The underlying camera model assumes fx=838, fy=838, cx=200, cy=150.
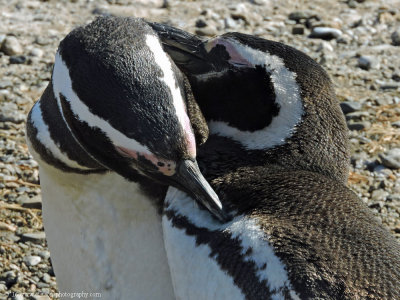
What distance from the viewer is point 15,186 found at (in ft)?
12.1

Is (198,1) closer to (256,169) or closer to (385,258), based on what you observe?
(256,169)

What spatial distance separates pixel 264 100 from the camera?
98.6 inches

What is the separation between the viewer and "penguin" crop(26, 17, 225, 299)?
6.61ft

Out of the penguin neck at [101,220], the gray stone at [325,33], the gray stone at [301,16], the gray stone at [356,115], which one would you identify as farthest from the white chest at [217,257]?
the gray stone at [301,16]

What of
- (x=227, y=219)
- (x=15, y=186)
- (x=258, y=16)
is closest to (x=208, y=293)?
(x=227, y=219)

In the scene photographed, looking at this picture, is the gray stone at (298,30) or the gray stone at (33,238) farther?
the gray stone at (298,30)

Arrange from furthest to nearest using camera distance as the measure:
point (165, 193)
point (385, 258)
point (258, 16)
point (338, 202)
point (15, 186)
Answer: point (258, 16), point (15, 186), point (165, 193), point (338, 202), point (385, 258)

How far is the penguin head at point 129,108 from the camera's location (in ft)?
6.55

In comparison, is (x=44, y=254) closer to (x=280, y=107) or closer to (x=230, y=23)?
(x=280, y=107)

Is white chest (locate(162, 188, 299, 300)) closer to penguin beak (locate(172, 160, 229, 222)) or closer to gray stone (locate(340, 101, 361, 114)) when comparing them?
penguin beak (locate(172, 160, 229, 222))

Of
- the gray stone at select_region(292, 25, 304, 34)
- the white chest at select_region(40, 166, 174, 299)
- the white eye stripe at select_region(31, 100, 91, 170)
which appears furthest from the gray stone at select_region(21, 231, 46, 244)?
the gray stone at select_region(292, 25, 304, 34)

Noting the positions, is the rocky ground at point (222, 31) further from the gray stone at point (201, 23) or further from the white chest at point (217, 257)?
the white chest at point (217, 257)

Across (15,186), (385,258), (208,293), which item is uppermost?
(385,258)

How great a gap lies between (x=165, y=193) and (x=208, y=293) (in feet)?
1.24
